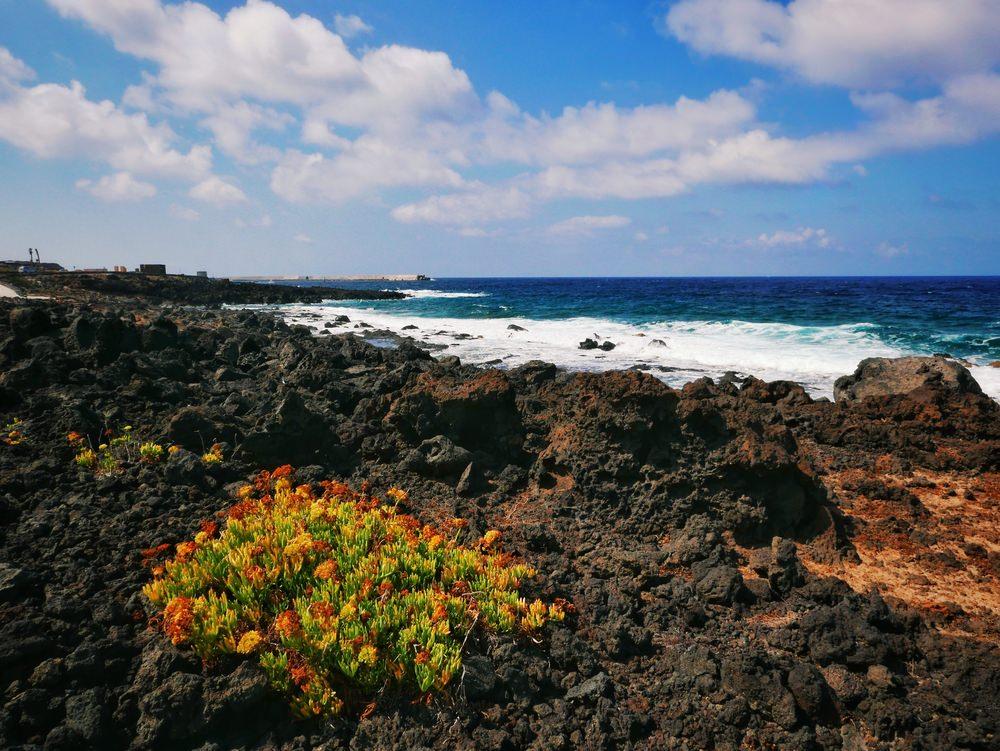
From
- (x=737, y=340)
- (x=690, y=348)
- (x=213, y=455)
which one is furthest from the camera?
(x=737, y=340)

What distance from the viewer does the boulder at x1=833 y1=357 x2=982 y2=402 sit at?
1186 cm

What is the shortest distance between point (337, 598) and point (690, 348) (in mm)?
22689

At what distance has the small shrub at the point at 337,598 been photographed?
11.8 feet

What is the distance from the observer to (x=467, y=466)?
22.3ft

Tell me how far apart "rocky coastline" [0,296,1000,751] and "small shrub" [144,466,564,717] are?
6.6 inches

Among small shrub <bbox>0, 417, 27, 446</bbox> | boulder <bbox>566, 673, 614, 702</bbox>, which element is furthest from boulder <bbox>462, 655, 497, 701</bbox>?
small shrub <bbox>0, 417, 27, 446</bbox>

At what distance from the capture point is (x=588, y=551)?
5.44 metres

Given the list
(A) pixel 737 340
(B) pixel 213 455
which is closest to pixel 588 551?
(B) pixel 213 455

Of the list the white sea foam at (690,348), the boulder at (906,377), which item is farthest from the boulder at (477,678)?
the white sea foam at (690,348)

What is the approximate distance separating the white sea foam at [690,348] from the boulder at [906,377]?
193cm

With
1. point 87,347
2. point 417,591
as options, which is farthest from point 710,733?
point 87,347

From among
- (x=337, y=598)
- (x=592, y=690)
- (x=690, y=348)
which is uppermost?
(x=690, y=348)

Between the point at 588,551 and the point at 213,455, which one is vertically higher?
the point at 213,455

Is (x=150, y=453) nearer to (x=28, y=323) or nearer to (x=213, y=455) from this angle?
(x=213, y=455)
